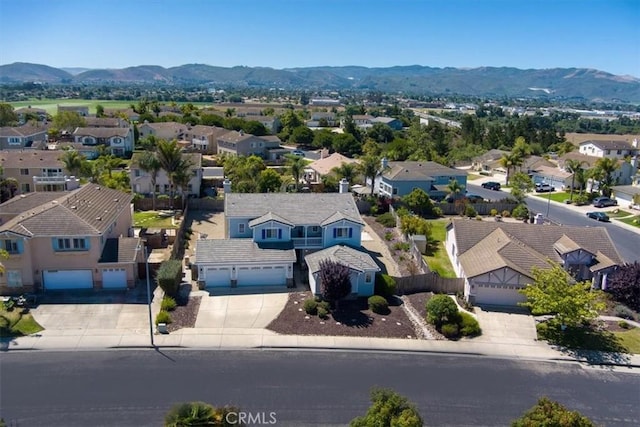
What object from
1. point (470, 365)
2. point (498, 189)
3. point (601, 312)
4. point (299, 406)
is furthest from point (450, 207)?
point (299, 406)

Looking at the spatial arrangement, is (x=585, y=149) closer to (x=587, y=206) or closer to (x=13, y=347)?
(x=587, y=206)

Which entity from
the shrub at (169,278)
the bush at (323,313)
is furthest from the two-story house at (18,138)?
the bush at (323,313)

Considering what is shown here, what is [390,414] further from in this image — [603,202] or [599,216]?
[603,202]

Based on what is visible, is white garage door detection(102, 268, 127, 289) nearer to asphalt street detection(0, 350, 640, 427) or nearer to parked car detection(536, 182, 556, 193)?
asphalt street detection(0, 350, 640, 427)

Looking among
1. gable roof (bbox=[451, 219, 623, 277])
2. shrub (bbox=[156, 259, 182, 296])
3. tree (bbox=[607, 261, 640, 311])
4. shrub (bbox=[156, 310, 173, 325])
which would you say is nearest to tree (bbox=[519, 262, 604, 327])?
gable roof (bbox=[451, 219, 623, 277])

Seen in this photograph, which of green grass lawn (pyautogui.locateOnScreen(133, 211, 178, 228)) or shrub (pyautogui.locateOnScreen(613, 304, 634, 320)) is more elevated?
green grass lawn (pyautogui.locateOnScreen(133, 211, 178, 228))
